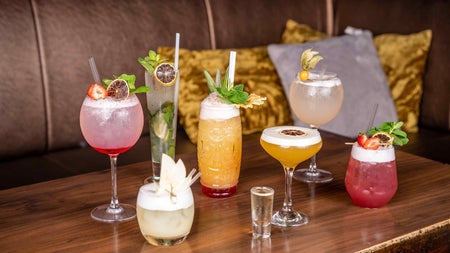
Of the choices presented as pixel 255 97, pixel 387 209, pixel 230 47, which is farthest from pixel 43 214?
pixel 230 47

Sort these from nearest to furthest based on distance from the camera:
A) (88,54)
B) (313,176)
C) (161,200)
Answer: (161,200) → (313,176) → (88,54)

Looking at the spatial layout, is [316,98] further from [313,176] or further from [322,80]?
[313,176]

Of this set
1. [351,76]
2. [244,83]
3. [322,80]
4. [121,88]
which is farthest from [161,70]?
[351,76]

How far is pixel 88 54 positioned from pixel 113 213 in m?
1.16

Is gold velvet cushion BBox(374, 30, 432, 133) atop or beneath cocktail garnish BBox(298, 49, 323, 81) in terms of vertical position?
beneath

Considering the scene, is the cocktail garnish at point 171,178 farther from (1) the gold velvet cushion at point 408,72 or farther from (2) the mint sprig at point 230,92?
(1) the gold velvet cushion at point 408,72

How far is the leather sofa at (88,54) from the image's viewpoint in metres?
2.09

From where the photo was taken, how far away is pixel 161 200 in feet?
Answer: 3.28

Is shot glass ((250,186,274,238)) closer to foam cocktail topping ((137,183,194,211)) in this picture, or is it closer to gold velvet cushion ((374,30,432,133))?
foam cocktail topping ((137,183,194,211))

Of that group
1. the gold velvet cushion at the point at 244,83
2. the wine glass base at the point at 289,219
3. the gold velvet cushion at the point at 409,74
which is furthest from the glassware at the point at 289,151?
the gold velvet cushion at the point at 409,74

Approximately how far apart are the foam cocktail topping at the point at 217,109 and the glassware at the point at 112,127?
13cm

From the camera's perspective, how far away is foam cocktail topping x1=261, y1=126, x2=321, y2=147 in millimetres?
1169

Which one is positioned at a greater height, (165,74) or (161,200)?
(165,74)

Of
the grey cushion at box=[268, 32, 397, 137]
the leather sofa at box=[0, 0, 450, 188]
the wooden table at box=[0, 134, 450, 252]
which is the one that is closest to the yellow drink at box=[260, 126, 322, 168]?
the wooden table at box=[0, 134, 450, 252]
